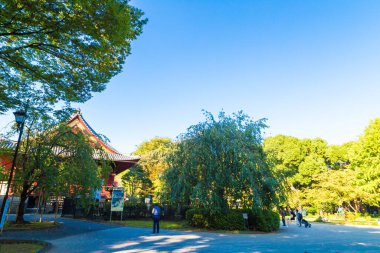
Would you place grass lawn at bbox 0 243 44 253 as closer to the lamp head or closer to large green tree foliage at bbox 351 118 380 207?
the lamp head

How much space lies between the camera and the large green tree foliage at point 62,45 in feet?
19.8

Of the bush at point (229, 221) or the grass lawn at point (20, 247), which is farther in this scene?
the bush at point (229, 221)

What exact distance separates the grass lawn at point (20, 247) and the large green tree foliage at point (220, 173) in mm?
7735

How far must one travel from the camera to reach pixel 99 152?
16047mm

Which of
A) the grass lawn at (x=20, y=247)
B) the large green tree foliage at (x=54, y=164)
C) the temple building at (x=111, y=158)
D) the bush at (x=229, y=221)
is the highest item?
the temple building at (x=111, y=158)

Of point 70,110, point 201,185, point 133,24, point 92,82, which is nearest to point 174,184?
point 201,185

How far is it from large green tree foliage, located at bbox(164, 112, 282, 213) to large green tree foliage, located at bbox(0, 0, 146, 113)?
8040 mm

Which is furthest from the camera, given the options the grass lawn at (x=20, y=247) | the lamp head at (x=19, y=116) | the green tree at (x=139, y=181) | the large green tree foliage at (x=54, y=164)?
the green tree at (x=139, y=181)

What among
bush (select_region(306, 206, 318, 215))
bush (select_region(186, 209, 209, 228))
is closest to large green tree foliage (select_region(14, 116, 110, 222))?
bush (select_region(186, 209, 209, 228))

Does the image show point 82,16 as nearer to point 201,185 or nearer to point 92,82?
point 92,82

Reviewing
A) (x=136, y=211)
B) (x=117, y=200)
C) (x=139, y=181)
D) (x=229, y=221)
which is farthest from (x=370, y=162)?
(x=117, y=200)

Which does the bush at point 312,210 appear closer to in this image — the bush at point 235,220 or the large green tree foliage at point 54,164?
the bush at point 235,220

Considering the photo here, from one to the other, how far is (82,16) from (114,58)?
87.0 inches

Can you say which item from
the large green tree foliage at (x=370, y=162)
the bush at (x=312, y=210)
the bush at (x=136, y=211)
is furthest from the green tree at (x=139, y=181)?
the bush at (x=312, y=210)
